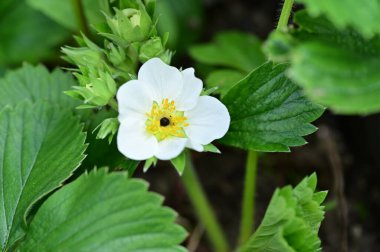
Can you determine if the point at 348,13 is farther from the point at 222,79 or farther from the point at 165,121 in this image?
the point at 222,79

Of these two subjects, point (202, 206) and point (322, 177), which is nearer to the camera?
point (202, 206)

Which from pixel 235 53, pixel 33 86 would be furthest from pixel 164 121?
pixel 235 53

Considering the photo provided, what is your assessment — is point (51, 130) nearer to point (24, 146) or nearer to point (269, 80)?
point (24, 146)

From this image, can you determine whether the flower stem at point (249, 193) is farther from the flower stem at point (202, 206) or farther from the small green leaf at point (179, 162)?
the small green leaf at point (179, 162)

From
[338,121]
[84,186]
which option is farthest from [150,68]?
[338,121]

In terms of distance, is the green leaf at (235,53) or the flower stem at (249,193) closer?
the flower stem at (249,193)

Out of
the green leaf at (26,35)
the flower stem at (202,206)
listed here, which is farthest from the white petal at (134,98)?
the green leaf at (26,35)

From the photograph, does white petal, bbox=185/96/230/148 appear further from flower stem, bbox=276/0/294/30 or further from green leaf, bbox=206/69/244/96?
green leaf, bbox=206/69/244/96
